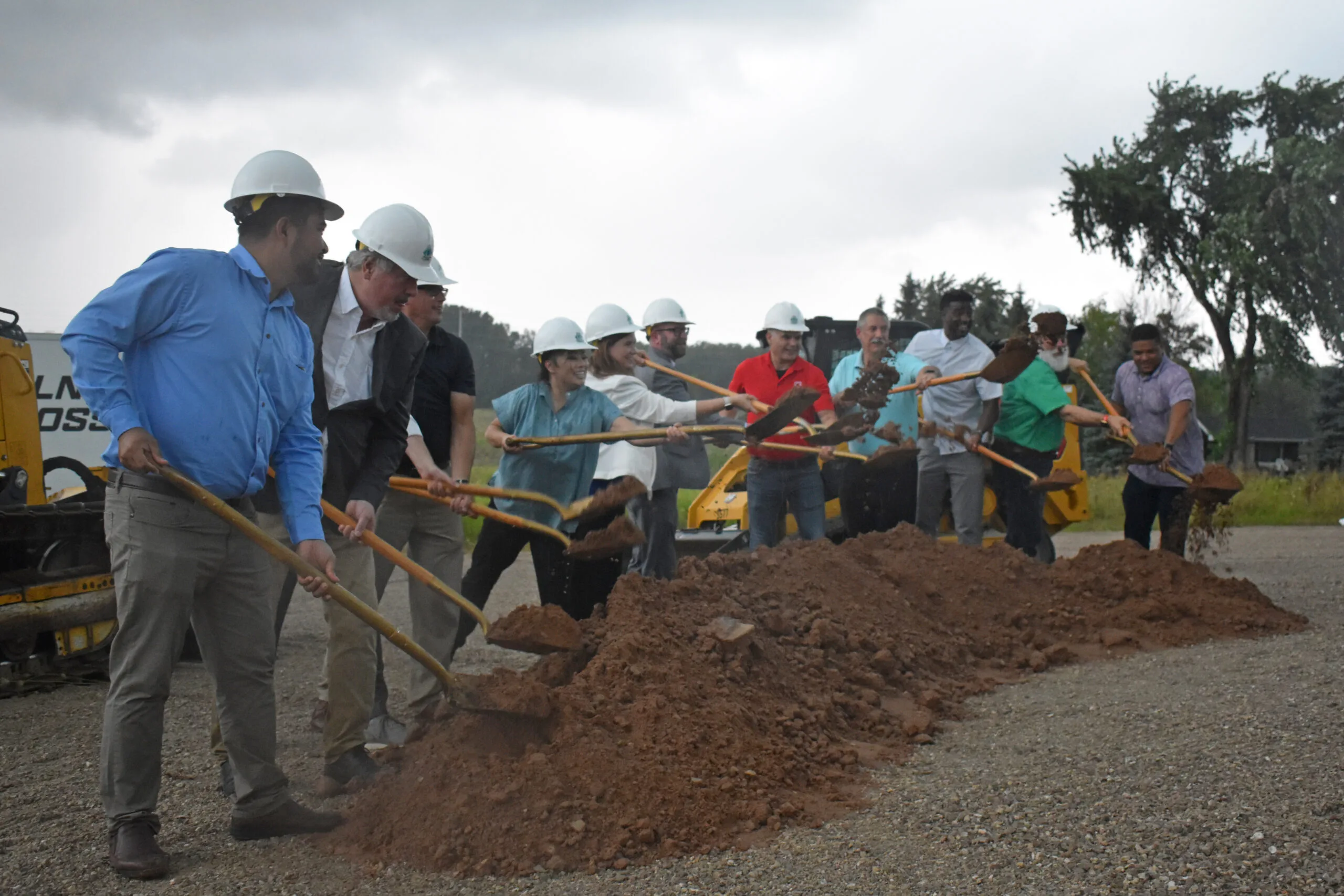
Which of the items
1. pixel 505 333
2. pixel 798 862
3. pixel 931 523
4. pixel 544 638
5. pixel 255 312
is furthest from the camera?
pixel 505 333

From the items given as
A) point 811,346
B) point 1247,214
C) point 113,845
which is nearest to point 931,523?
point 811,346

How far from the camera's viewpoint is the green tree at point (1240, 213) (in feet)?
91.8

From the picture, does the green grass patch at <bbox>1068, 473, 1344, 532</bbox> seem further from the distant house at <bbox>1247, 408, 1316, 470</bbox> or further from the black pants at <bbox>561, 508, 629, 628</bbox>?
the distant house at <bbox>1247, 408, 1316, 470</bbox>

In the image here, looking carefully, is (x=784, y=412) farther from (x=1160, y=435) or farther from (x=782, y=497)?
(x=1160, y=435)

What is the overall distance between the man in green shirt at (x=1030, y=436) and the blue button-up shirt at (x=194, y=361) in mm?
6314

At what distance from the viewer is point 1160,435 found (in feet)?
28.7

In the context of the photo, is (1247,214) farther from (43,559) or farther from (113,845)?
(113,845)

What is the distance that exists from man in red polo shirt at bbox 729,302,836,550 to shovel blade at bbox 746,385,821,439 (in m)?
0.51

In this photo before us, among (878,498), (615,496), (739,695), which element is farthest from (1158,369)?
(739,695)

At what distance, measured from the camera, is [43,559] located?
7082 millimetres

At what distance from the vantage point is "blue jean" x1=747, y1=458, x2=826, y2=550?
7.93m

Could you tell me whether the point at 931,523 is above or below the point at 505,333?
below

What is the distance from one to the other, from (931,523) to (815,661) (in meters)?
3.69

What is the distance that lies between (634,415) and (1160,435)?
4.14 meters
